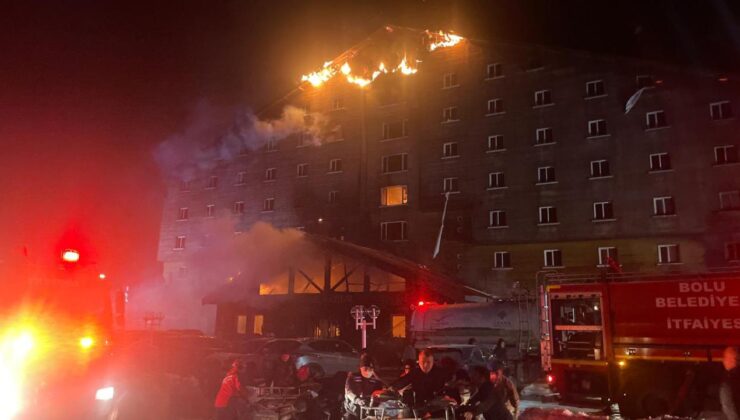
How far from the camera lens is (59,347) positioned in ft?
25.2

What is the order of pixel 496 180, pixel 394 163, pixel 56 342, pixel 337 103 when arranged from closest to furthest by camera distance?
pixel 56 342 → pixel 496 180 → pixel 394 163 → pixel 337 103

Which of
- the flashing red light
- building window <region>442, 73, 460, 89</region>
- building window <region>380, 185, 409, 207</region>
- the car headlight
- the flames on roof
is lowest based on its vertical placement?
the car headlight

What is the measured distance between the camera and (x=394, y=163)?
3447cm

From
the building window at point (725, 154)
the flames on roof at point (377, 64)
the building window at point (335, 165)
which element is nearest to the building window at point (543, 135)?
the building window at point (725, 154)

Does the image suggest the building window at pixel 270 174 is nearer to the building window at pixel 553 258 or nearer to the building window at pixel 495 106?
the building window at pixel 495 106

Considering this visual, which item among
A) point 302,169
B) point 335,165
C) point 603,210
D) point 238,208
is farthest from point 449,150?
point 238,208

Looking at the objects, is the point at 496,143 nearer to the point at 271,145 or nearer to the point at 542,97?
the point at 542,97

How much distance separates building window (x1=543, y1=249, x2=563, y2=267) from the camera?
28.2 metres

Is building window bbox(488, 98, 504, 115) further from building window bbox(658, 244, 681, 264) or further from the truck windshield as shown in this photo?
the truck windshield

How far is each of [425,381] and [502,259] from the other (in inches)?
911

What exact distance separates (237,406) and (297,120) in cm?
3299

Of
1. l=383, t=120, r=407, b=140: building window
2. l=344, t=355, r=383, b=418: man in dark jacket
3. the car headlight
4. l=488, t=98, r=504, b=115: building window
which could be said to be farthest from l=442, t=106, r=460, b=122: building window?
the car headlight

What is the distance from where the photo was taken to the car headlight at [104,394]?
314 inches

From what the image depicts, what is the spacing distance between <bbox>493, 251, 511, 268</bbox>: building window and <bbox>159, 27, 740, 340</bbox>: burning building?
0.14 meters
